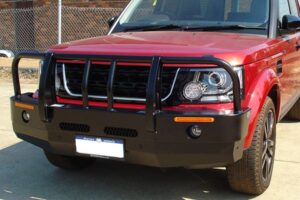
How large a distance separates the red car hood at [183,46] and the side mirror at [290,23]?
1.64 ft

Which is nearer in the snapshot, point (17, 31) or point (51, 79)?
point (51, 79)

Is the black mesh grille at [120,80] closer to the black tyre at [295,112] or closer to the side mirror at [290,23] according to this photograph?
the side mirror at [290,23]

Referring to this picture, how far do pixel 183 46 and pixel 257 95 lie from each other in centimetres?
67

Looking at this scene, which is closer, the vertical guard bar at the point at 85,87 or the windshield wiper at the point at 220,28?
the vertical guard bar at the point at 85,87

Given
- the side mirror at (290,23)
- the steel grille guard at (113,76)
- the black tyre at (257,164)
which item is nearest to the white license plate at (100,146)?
the steel grille guard at (113,76)

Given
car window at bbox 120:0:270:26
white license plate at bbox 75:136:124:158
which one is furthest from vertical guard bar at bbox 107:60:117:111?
car window at bbox 120:0:270:26

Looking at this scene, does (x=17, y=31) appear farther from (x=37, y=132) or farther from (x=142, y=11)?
(x=37, y=132)

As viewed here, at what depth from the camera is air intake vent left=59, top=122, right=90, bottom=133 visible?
3.69 m

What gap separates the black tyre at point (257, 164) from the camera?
3.78m

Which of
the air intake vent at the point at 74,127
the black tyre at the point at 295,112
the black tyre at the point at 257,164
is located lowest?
the black tyre at the point at 295,112

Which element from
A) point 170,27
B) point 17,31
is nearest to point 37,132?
point 170,27

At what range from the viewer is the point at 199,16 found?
4.92 m

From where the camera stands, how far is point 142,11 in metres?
5.32

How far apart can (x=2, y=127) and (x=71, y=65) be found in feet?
10.3
